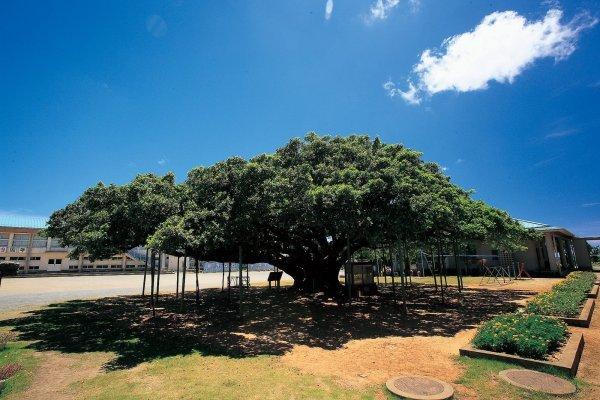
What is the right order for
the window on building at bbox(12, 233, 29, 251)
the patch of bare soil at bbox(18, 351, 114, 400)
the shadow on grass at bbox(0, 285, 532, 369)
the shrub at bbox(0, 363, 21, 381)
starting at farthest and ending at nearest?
the window on building at bbox(12, 233, 29, 251), the shadow on grass at bbox(0, 285, 532, 369), the shrub at bbox(0, 363, 21, 381), the patch of bare soil at bbox(18, 351, 114, 400)

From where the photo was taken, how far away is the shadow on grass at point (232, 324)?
10.2m

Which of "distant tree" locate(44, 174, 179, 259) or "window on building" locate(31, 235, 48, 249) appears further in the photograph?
"window on building" locate(31, 235, 48, 249)

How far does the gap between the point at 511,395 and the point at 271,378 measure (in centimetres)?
464

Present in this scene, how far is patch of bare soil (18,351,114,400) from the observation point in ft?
21.8

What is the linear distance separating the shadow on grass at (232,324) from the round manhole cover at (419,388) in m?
3.31

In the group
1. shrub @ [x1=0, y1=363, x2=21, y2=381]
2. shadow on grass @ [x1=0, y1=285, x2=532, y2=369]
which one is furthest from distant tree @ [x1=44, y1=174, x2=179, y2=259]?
shrub @ [x1=0, y1=363, x2=21, y2=381]

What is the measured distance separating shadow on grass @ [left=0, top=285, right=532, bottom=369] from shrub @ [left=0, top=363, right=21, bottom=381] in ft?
5.05

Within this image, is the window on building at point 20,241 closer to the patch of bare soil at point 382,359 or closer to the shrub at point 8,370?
the shrub at point 8,370

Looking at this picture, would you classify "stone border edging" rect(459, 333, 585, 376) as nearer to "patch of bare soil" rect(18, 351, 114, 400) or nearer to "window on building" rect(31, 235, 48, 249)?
"patch of bare soil" rect(18, 351, 114, 400)

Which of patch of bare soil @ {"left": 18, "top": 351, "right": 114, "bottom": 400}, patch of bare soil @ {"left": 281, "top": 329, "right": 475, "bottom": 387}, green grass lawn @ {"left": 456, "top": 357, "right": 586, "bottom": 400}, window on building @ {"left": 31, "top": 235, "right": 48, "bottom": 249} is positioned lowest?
patch of bare soil @ {"left": 281, "top": 329, "right": 475, "bottom": 387}

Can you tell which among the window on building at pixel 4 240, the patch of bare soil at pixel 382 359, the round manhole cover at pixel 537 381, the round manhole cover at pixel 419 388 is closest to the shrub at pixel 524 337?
the round manhole cover at pixel 537 381

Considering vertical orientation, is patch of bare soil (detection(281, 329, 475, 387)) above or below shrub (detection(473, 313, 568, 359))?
below

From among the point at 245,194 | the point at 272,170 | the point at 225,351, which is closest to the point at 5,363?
the point at 225,351

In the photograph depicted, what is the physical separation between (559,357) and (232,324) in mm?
10384
